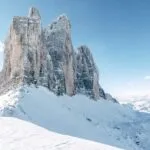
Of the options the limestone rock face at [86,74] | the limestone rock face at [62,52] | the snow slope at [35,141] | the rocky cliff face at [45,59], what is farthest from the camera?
the limestone rock face at [86,74]

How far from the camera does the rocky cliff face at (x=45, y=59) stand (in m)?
79.1

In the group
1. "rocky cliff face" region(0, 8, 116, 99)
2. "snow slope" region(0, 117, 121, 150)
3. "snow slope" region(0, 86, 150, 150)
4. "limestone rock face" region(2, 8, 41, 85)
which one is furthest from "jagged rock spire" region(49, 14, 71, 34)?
"snow slope" region(0, 117, 121, 150)

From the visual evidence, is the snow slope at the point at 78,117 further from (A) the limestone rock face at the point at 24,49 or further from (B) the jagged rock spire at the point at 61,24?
(B) the jagged rock spire at the point at 61,24

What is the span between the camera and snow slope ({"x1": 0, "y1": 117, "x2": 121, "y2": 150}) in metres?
16.6

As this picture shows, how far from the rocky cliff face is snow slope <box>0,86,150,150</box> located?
150 inches

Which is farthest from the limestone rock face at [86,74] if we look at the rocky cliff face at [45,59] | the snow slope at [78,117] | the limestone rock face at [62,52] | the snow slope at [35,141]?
the snow slope at [35,141]

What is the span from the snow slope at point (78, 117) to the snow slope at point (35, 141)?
36.5 m

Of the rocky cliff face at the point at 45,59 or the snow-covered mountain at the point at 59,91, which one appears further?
the rocky cliff face at the point at 45,59

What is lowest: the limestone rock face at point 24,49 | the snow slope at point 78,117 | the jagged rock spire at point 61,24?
the snow slope at point 78,117

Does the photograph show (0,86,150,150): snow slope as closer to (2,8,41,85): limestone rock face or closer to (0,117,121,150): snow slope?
(2,8,41,85): limestone rock face

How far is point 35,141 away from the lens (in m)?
17.6

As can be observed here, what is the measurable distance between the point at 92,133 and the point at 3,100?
2144cm

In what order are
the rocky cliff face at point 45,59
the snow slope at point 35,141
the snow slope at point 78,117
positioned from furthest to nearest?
the rocky cliff face at point 45,59 → the snow slope at point 78,117 → the snow slope at point 35,141

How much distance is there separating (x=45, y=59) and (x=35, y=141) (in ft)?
238
